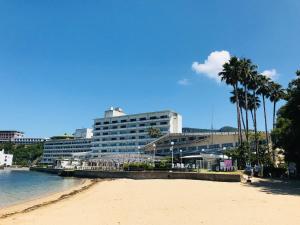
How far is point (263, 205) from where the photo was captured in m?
18.7

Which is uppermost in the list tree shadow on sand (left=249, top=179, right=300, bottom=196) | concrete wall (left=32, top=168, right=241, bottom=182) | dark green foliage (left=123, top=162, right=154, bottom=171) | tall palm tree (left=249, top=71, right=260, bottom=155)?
tall palm tree (left=249, top=71, right=260, bottom=155)

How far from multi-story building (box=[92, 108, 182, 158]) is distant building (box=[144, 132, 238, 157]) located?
25.8 metres

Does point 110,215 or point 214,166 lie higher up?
point 214,166

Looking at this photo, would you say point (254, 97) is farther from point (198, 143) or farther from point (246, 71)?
point (198, 143)

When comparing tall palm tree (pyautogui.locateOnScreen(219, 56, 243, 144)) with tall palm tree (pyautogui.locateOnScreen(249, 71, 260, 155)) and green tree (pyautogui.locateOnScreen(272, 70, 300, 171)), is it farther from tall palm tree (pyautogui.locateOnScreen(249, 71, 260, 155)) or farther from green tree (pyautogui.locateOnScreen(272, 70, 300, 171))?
green tree (pyautogui.locateOnScreen(272, 70, 300, 171))

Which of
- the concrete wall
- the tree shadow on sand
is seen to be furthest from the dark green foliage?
the tree shadow on sand

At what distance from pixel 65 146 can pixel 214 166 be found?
15827cm

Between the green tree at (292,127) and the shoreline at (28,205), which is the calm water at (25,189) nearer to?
the shoreline at (28,205)

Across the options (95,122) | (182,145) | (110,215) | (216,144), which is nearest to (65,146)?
(95,122)

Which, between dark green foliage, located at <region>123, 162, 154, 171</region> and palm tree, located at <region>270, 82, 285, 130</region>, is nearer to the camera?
dark green foliage, located at <region>123, 162, 154, 171</region>

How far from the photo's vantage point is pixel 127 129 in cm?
14250

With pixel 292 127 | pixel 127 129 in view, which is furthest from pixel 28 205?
pixel 127 129

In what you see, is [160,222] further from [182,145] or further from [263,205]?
[182,145]

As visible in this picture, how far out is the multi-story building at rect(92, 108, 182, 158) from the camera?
5231 inches
